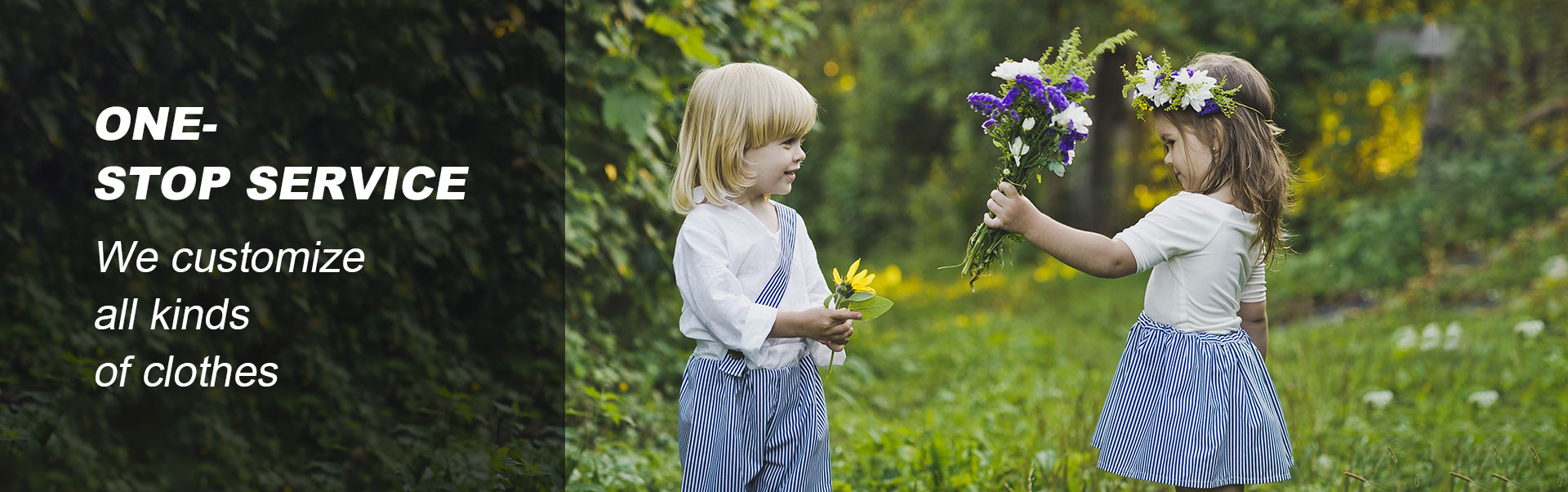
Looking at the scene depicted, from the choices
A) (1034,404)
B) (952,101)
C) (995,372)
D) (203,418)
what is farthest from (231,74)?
(952,101)

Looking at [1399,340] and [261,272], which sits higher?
[261,272]

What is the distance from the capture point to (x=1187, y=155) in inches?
93.6

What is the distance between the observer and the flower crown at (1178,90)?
7.39 ft

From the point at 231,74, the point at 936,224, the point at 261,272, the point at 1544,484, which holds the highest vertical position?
the point at 936,224

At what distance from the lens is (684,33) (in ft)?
12.5

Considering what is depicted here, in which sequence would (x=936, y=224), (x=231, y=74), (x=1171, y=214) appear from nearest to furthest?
1. (x=1171, y=214)
2. (x=231, y=74)
3. (x=936, y=224)

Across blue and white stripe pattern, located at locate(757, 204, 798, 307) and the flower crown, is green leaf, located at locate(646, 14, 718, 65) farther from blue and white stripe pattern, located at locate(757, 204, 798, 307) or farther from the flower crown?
the flower crown

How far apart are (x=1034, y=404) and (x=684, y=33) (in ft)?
7.51

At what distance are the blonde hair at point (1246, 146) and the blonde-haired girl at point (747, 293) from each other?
858 millimetres

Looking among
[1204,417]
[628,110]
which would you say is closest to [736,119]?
[1204,417]

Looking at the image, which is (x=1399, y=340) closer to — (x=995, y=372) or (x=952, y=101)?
(x=995, y=372)

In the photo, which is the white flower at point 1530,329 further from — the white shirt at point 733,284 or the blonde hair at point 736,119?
the blonde hair at point 736,119

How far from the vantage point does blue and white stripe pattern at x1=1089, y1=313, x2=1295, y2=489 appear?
93.2 inches

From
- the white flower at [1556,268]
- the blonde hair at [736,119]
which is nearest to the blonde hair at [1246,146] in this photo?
the blonde hair at [736,119]
